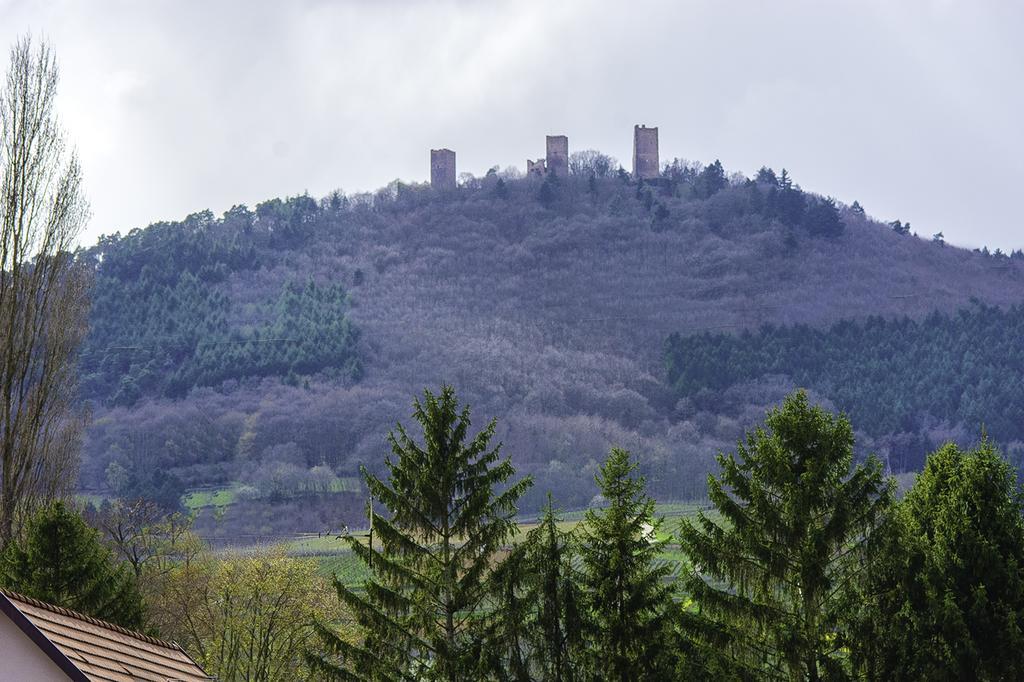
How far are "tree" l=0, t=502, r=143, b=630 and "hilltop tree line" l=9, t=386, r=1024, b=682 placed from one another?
6.45 m

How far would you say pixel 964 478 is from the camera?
93.5 ft

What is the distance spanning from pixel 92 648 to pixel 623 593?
12113 mm

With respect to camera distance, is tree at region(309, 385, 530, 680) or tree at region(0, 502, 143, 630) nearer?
tree at region(309, 385, 530, 680)

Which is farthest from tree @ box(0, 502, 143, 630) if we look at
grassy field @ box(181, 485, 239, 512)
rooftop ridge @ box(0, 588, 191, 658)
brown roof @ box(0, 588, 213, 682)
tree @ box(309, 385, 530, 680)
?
grassy field @ box(181, 485, 239, 512)

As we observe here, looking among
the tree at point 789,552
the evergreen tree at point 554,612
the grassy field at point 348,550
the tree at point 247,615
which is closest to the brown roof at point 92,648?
the evergreen tree at point 554,612

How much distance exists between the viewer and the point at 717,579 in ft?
88.4

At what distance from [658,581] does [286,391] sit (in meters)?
157

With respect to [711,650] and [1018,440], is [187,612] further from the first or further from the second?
[1018,440]

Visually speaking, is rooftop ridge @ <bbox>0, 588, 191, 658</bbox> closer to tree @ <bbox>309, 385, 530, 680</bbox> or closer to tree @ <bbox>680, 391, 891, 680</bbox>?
tree @ <bbox>309, 385, 530, 680</bbox>

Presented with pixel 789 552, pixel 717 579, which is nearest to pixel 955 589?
pixel 789 552

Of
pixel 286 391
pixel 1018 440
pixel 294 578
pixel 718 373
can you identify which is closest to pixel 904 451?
pixel 1018 440

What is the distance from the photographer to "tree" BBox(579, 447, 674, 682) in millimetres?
25953

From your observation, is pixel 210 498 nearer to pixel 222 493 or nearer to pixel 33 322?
pixel 222 493

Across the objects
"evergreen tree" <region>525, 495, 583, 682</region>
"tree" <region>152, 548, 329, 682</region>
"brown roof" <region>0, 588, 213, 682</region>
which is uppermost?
"brown roof" <region>0, 588, 213, 682</region>
